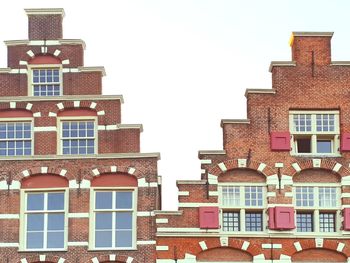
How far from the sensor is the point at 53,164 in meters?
41.4

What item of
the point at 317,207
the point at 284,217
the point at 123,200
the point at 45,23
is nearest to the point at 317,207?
the point at 317,207

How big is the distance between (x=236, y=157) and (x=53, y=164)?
5742mm

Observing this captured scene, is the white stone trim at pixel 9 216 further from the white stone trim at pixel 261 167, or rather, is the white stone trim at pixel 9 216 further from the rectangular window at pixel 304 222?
the rectangular window at pixel 304 222

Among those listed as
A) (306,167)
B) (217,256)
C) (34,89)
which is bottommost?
(217,256)

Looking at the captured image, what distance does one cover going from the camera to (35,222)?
41.2 metres

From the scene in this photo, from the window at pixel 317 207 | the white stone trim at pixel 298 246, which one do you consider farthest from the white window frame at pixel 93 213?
the window at pixel 317 207

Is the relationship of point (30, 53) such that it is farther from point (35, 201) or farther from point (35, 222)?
point (35, 222)

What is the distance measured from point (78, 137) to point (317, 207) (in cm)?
785

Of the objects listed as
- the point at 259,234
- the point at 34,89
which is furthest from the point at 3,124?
the point at 259,234

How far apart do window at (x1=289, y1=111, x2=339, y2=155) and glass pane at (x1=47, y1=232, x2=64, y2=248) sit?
7837 millimetres

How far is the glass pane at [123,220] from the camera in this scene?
135 feet

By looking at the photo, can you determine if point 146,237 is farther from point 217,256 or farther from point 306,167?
point 306,167

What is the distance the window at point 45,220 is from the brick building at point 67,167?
0.10 feet

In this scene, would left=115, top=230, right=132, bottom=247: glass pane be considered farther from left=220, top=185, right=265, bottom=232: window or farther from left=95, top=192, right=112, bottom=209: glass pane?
left=220, top=185, right=265, bottom=232: window
